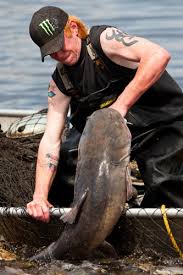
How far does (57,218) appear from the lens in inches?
335

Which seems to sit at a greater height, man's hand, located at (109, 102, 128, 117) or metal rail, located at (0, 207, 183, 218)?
man's hand, located at (109, 102, 128, 117)

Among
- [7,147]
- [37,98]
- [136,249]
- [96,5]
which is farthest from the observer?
[96,5]

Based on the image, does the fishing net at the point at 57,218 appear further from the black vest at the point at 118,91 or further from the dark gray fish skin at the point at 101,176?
the black vest at the point at 118,91

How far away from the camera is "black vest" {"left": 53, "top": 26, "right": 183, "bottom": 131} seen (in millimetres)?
8555

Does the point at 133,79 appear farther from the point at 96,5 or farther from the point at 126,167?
the point at 96,5

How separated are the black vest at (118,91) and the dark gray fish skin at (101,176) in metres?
0.53

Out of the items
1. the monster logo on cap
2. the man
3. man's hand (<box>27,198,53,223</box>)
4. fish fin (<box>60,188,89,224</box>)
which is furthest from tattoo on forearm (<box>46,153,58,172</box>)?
the monster logo on cap

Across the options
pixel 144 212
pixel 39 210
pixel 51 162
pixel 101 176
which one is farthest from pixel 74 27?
pixel 144 212

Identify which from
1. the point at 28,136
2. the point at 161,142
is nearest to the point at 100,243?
the point at 161,142

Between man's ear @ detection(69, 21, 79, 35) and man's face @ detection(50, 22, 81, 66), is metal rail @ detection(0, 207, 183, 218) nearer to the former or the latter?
man's face @ detection(50, 22, 81, 66)

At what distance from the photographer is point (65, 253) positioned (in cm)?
838

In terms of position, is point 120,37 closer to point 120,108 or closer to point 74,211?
point 120,108

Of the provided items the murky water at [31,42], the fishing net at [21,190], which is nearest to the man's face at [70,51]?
the fishing net at [21,190]

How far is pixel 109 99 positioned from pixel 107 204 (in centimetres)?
100
